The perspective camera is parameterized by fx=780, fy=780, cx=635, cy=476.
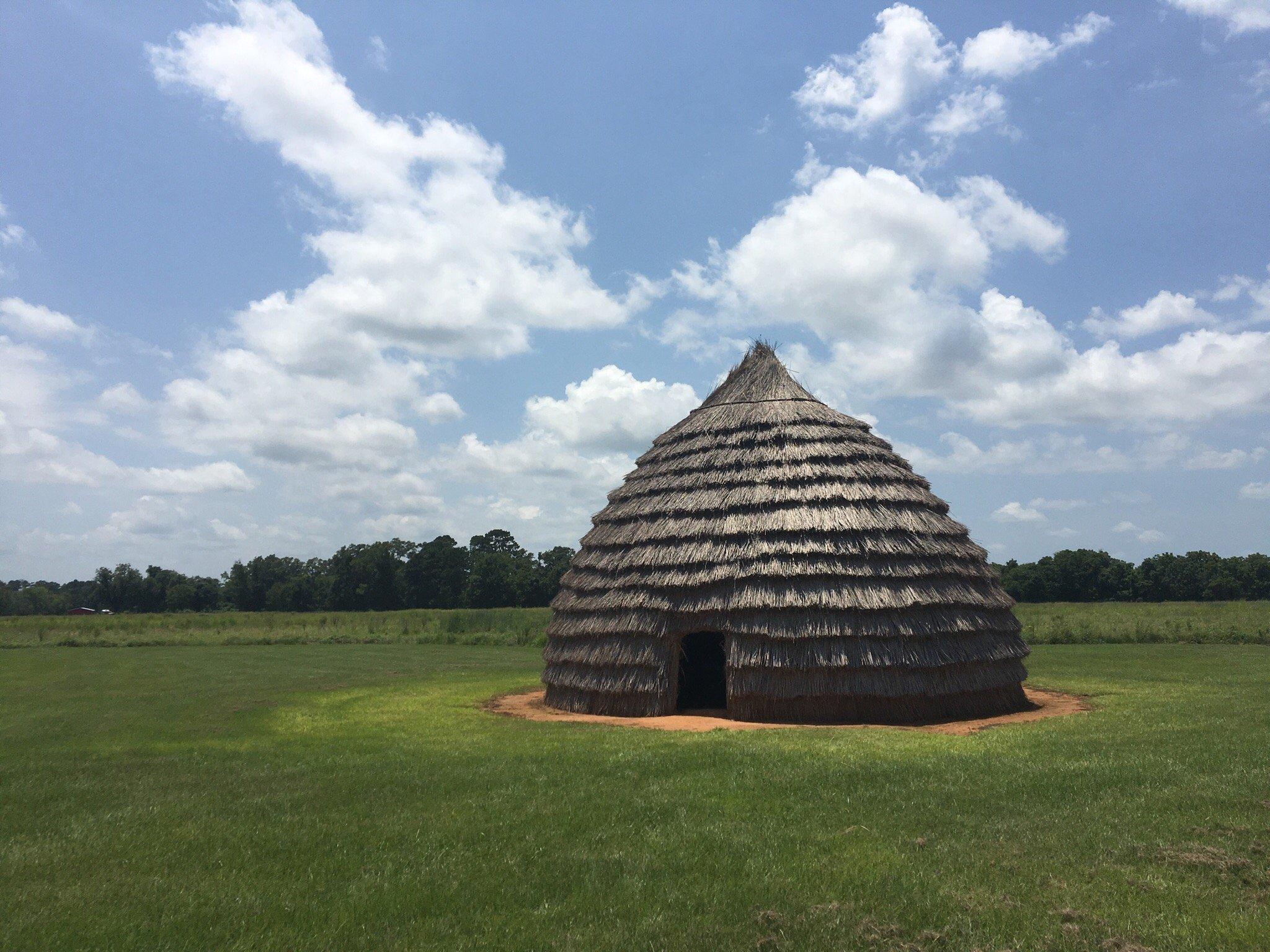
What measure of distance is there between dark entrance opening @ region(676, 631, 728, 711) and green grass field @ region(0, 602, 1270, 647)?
23041 millimetres

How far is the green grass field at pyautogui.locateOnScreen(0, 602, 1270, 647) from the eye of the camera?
127 feet

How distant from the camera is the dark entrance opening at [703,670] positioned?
2059 cm

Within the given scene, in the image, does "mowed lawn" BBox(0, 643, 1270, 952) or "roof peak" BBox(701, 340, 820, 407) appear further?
"roof peak" BBox(701, 340, 820, 407)

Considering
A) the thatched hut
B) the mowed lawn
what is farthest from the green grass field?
the mowed lawn

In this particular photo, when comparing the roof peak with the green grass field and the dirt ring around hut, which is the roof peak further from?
the green grass field

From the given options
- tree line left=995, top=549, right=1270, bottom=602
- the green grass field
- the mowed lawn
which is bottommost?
the mowed lawn

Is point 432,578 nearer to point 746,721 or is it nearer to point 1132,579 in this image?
point 1132,579

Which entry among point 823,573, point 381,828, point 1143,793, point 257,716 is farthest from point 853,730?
point 257,716

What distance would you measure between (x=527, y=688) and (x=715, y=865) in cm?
1670

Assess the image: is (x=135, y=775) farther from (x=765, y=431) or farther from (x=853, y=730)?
(x=765, y=431)

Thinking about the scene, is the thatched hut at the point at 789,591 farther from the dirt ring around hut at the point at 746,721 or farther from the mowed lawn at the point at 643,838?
the mowed lawn at the point at 643,838

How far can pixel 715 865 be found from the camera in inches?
281

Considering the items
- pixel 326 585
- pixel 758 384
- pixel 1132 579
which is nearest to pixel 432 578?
pixel 326 585

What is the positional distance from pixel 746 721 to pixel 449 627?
36515 millimetres
